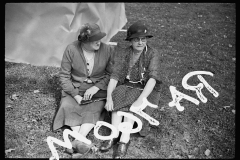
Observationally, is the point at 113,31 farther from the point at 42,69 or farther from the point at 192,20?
the point at 192,20

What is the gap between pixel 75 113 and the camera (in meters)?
3.58

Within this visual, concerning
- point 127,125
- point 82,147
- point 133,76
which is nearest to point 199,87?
point 133,76

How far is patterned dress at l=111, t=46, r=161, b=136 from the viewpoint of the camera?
11.3ft

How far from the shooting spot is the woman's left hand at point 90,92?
3646 millimetres

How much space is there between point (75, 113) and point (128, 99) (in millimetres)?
759

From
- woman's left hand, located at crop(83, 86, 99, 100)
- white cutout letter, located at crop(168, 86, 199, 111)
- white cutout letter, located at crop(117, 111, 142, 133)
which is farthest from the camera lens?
white cutout letter, located at crop(168, 86, 199, 111)

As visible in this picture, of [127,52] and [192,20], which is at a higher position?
[192,20]

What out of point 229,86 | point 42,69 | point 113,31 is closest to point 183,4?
point 113,31

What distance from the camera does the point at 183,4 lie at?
35.1ft

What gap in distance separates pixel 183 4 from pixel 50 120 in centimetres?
854

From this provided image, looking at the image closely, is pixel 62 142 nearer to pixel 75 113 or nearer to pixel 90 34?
pixel 75 113

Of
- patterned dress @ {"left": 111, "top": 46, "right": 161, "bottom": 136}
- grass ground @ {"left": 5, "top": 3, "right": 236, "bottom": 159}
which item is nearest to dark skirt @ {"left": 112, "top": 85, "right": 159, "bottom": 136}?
patterned dress @ {"left": 111, "top": 46, "right": 161, "bottom": 136}

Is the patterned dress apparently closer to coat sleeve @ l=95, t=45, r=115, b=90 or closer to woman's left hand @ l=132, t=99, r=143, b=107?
woman's left hand @ l=132, t=99, r=143, b=107

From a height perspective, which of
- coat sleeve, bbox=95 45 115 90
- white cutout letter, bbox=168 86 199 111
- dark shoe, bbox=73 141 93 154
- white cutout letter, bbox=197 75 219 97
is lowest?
dark shoe, bbox=73 141 93 154
